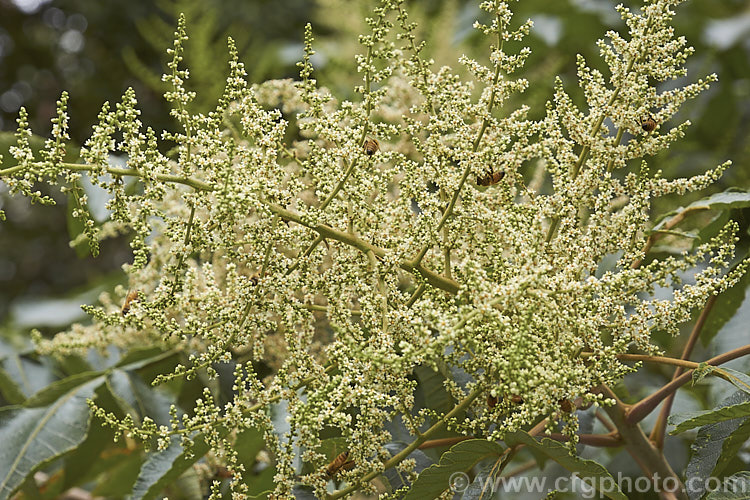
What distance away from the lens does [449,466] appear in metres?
1.23

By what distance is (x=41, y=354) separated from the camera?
222 cm

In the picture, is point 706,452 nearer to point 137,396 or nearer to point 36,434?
point 137,396

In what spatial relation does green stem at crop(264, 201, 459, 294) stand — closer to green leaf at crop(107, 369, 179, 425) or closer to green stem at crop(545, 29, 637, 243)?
green stem at crop(545, 29, 637, 243)

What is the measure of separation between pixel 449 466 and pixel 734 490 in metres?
0.46

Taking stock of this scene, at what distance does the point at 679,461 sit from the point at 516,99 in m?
1.44

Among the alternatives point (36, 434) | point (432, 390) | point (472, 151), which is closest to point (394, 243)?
point (472, 151)

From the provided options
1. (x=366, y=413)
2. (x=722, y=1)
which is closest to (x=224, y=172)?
(x=366, y=413)

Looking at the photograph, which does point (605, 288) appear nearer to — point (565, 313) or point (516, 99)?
point (565, 313)

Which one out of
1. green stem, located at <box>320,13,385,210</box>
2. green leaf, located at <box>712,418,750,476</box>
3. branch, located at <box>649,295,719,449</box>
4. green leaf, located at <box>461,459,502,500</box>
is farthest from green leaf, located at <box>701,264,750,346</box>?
green stem, located at <box>320,13,385,210</box>

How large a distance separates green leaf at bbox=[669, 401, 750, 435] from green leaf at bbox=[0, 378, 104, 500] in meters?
1.30

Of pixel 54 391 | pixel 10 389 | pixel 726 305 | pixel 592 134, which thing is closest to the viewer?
pixel 592 134

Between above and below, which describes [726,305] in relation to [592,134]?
below

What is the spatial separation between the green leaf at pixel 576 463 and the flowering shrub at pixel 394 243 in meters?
0.01

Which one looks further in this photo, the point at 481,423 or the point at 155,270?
the point at 155,270
